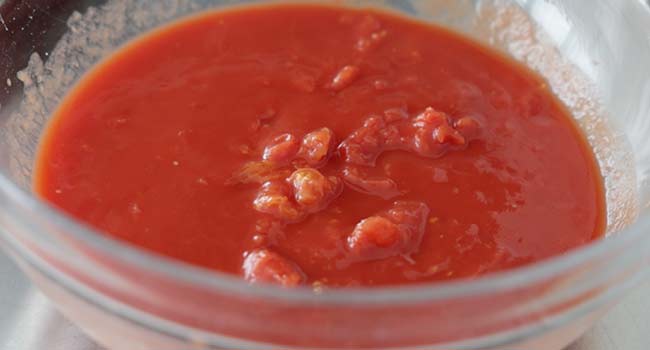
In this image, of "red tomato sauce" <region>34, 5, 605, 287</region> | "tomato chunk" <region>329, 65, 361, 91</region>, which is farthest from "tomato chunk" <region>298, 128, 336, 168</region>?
"tomato chunk" <region>329, 65, 361, 91</region>

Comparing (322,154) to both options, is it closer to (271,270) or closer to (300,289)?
(271,270)

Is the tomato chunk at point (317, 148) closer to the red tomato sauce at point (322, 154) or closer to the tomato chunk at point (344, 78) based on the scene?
the red tomato sauce at point (322, 154)

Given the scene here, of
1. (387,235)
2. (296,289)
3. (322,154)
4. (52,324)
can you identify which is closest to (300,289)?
(296,289)

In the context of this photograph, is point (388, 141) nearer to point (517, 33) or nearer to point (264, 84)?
point (264, 84)

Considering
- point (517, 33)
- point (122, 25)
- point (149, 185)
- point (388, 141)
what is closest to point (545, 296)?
point (388, 141)

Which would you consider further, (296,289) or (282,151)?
(282,151)
